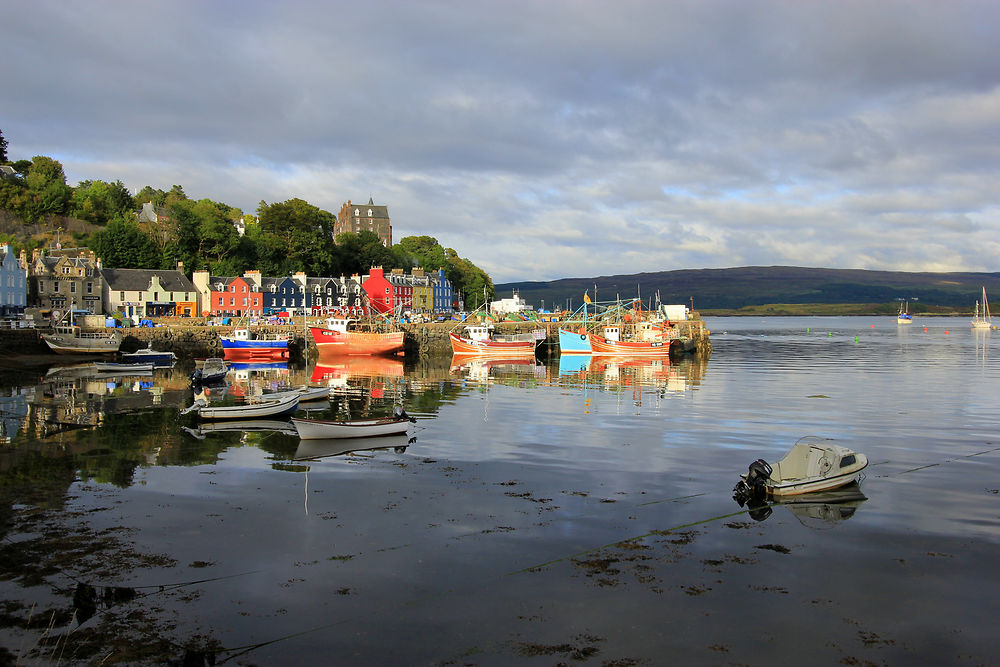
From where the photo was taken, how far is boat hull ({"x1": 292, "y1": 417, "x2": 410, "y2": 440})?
2786 cm

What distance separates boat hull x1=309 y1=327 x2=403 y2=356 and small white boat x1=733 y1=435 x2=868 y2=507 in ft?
220

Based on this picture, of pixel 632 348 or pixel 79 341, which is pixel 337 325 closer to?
pixel 79 341

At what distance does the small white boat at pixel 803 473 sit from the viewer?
65.8 feet

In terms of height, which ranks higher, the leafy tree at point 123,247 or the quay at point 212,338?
the leafy tree at point 123,247

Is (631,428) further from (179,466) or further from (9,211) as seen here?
(9,211)

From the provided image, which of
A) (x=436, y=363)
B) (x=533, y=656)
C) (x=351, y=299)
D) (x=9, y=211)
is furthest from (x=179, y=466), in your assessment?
(x=9, y=211)

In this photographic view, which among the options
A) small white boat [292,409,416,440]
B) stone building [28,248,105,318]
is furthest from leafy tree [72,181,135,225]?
small white boat [292,409,416,440]

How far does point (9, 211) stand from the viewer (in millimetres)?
119188

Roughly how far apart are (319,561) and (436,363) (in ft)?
206

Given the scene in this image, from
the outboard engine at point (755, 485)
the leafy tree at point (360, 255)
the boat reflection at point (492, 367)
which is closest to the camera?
the outboard engine at point (755, 485)

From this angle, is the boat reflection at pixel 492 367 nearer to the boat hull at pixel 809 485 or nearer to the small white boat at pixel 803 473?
the small white boat at pixel 803 473

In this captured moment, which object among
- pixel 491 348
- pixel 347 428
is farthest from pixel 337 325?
pixel 347 428

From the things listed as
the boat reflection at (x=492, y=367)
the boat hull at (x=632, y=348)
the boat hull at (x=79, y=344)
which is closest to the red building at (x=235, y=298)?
the boat hull at (x=79, y=344)

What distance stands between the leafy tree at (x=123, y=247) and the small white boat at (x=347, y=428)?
9656 centimetres
